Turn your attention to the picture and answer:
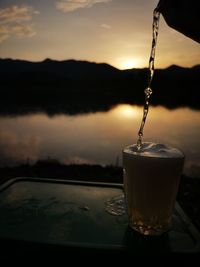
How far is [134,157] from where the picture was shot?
3.01ft

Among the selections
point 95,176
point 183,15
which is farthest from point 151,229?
point 95,176

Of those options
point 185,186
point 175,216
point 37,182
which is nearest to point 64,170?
point 185,186

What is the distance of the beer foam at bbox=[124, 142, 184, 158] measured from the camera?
35.8 inches

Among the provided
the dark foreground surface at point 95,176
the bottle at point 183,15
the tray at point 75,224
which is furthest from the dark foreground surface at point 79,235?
the dark foreground surface at point 95,176

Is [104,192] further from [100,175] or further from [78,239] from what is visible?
[100,175]

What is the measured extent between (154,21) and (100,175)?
17.6ft

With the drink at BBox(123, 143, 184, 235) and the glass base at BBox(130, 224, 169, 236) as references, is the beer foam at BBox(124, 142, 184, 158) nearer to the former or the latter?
the drink at BBox(123, 143, 184, 235)

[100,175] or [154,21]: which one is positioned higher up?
[154,21]

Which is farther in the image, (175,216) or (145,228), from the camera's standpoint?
(175,216)

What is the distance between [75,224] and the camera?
1011mm

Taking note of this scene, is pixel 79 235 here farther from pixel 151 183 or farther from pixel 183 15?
pixel 183 15

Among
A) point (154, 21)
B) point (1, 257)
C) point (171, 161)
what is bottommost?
point (1, 257)

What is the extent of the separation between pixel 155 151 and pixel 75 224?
1.22 ft

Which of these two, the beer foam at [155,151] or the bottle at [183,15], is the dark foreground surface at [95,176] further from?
the beer foam at [155,151]
